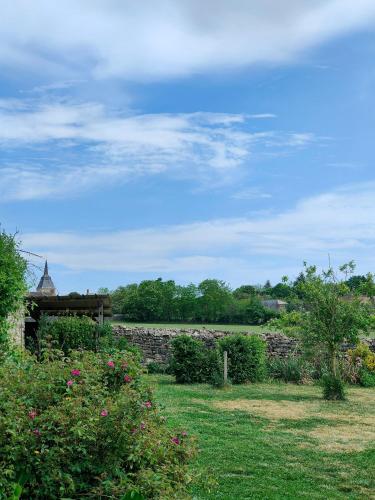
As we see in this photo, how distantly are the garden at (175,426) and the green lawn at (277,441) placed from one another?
3 cm

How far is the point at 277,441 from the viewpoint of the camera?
10000 mm

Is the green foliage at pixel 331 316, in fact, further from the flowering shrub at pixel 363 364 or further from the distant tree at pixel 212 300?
the distant tree at pixel 212 300

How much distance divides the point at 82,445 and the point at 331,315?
12768 millimetres

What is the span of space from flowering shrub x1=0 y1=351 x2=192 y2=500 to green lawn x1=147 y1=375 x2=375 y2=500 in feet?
1.76

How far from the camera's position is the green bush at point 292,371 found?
67.3ft

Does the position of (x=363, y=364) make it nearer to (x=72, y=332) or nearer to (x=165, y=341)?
(x=165, y=341)

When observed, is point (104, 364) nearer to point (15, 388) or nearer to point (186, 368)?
point (15, 388)

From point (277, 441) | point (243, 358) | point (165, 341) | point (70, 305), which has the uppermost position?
point (70, 305)

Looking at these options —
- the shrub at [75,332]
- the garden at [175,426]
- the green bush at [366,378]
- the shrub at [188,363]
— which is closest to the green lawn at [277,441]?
the garden at [175,426]

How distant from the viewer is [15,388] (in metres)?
5.38

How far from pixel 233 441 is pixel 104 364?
14.8ft

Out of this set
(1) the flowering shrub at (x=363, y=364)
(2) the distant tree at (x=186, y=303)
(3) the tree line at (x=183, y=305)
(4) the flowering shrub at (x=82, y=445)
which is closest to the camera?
(4) the flowering shrub at (x=82, y=445)

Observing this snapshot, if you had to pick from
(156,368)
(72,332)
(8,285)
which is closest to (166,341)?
(156,368)

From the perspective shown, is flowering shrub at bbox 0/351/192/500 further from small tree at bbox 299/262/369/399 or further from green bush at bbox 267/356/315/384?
green bush at bbox 267/356/315/384
